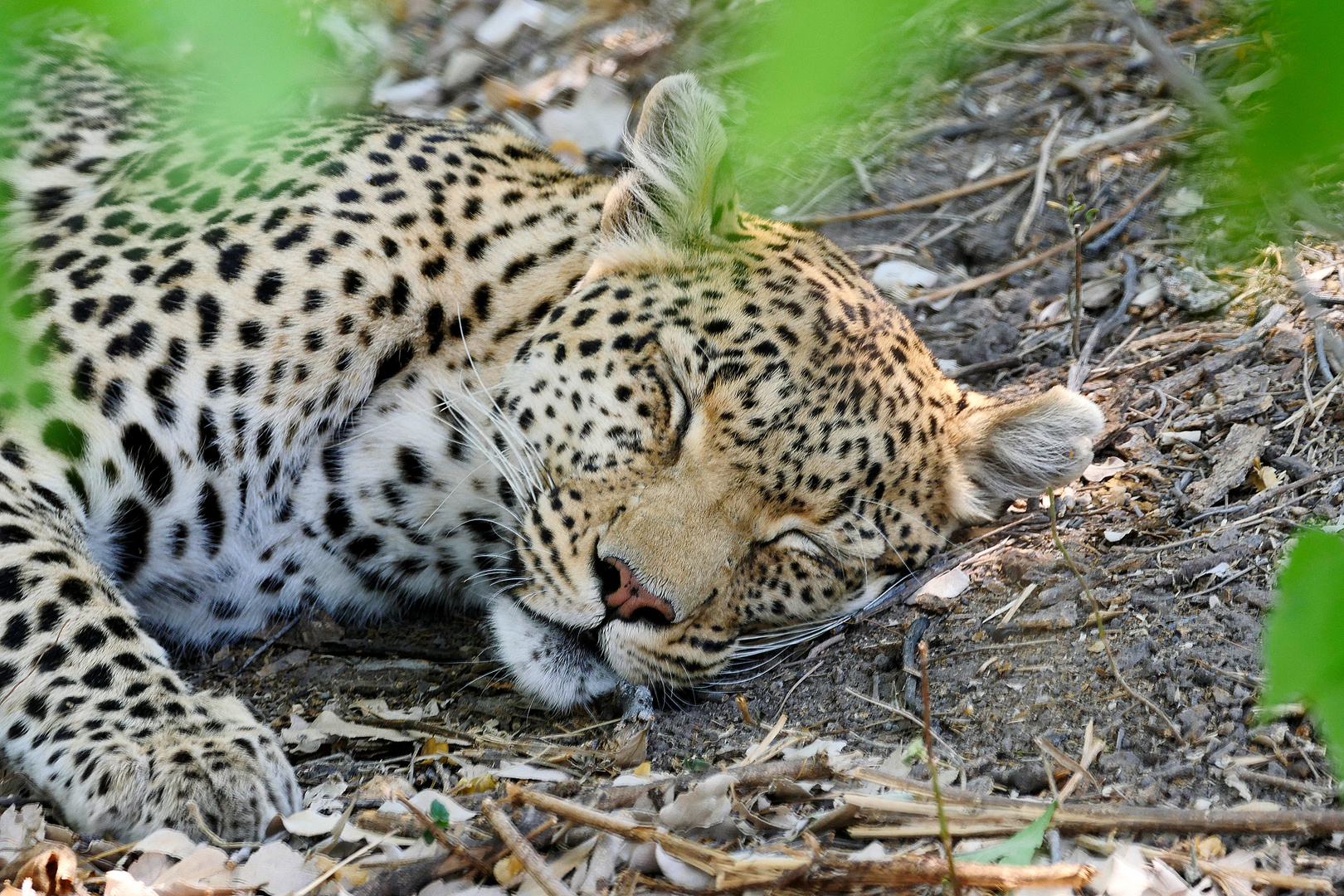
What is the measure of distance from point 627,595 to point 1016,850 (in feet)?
5.16

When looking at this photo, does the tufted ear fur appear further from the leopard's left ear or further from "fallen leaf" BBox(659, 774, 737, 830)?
"fallen leaf" BBox(659, 774, 737, 830)

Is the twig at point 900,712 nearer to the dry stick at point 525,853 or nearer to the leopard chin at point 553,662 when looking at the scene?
the leopard chin at point 553,662

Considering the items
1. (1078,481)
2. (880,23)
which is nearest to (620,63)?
(1078,481)

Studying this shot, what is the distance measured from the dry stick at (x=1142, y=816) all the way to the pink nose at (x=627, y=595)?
1.00 metres

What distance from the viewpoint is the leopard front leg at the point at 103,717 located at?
12.4 feet

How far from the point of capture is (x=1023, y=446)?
5.06 m

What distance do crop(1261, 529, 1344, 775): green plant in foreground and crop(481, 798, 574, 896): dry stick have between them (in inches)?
74.9

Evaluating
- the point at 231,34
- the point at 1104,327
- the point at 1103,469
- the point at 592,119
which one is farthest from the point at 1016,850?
the point at 592,119

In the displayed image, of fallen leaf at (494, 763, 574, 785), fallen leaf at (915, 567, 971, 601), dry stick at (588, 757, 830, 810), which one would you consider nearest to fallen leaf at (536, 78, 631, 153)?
Answer: fallen leaf at (915, 567, 971, 601)

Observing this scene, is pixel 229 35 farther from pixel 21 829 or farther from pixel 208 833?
pixel 21 829

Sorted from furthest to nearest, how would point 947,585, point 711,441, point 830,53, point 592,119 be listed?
point 592,119 < point 947,585 < point 711,441 < point 830,53

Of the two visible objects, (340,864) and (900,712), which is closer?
(340,864)

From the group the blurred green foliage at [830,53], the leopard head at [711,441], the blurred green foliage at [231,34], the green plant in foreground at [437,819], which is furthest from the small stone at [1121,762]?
the blurred green foliage at [231,34]

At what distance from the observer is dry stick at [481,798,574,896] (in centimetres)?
309
